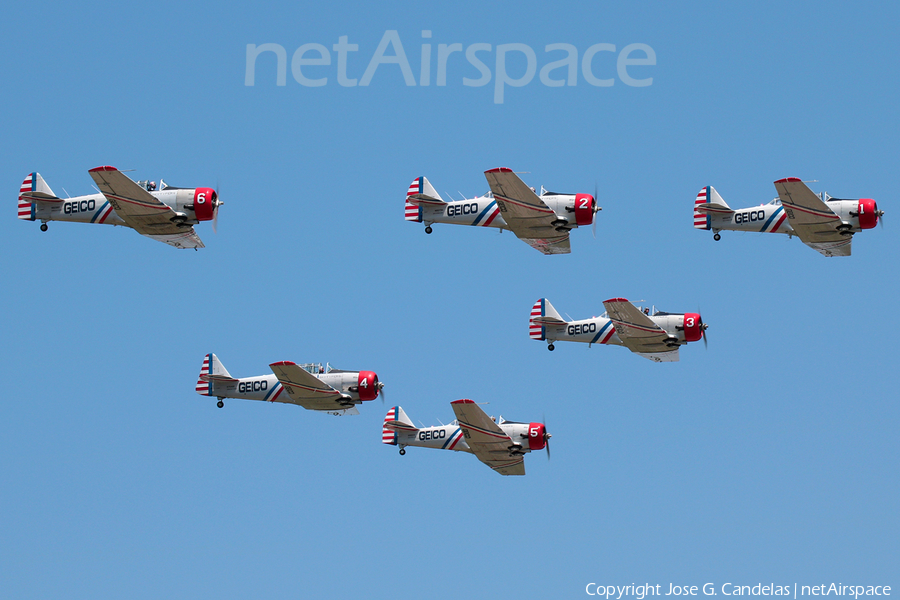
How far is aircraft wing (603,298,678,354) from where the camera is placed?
230 ft

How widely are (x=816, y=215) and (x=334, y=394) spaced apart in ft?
85.3

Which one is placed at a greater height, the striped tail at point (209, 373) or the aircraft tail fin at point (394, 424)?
the striped tail at point (209, 373)

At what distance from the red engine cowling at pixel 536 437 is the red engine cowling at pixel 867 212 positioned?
1922 cm

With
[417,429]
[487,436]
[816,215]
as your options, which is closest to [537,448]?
[487,436]

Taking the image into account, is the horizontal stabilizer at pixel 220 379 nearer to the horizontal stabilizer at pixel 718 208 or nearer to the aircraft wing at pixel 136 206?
the aircraft wing at pixel 136 206

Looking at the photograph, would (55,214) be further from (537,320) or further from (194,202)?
(537,320)

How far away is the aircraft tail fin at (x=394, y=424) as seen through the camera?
3007 inches

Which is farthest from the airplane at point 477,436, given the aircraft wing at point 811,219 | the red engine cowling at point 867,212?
the red engine cowling at point 867,212

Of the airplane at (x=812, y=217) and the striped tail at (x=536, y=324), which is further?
the striped tail at (x=536, y=324)

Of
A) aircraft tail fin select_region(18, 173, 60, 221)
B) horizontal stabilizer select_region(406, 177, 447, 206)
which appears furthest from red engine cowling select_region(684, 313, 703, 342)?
aircraft tail fin select_region(18, 173, 60, 221)

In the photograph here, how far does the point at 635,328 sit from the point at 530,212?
8.55m

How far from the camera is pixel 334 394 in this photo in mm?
71375

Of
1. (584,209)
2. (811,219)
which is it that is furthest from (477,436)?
(811,219)

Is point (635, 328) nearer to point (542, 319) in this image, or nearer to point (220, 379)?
point (542, 319)
